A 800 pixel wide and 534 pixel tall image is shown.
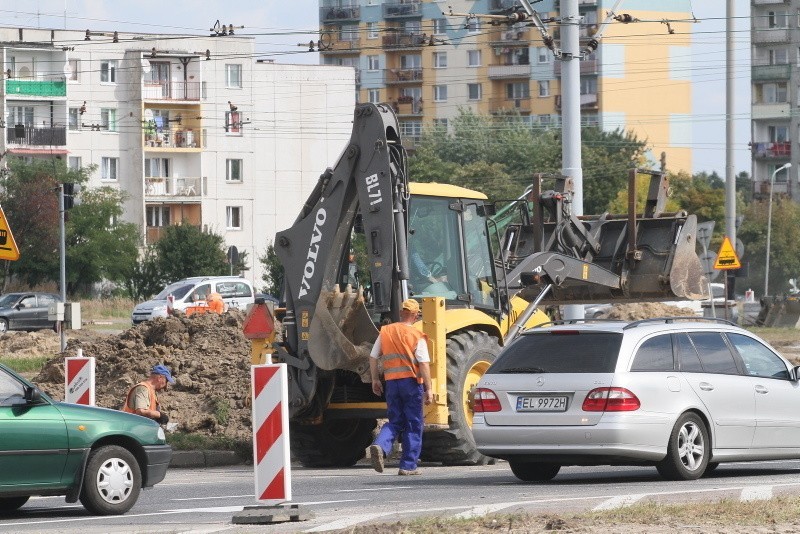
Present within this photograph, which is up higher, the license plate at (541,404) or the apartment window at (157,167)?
the apartment window at (157,167)

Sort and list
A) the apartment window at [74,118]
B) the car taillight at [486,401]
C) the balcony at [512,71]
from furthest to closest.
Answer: the balcony at [512,71]
the apartment window at [74,118]
the car taillight at [486,401]

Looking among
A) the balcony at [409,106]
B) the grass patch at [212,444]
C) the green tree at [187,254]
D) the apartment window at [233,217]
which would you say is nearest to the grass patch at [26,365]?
the grass patch at [212,444]

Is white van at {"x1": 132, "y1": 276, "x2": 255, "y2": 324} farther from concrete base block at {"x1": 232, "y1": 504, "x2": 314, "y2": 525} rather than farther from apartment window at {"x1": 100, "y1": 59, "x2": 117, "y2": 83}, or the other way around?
concrete base block at {"x1": 232, "y1": 504, "x2": 314, "y2": 525}

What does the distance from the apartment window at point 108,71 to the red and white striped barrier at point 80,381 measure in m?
74.5

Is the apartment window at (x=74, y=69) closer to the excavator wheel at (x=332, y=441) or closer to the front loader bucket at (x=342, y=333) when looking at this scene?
the excavator wheel at (x=332, y=441)

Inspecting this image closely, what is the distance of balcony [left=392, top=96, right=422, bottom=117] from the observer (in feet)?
413

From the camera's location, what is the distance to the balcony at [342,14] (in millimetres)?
129750

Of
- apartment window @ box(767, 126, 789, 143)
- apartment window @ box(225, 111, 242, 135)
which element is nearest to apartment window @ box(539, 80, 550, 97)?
apartment window @ box(767, 126, 789, 143)

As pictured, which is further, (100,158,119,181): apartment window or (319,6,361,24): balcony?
(319,6,361,24): balcony

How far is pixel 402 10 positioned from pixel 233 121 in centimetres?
3479

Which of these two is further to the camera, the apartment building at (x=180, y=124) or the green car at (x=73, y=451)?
the apartment building at (x=180, y=124)

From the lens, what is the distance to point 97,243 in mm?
80438

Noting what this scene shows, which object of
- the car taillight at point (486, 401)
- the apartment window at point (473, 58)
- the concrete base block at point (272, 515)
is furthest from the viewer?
the apartment window at point (473, 58)

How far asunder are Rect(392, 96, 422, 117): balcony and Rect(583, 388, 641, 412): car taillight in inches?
4403
